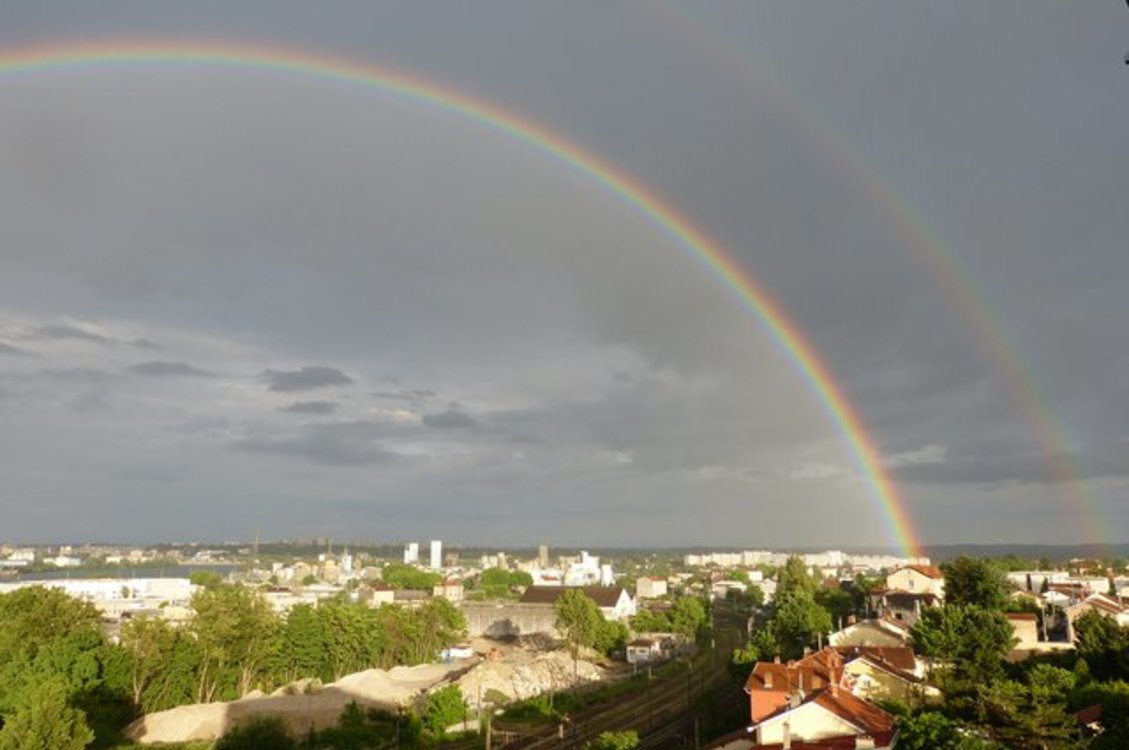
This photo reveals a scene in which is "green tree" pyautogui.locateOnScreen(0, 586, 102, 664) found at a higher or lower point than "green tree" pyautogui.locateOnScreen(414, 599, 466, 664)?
higher

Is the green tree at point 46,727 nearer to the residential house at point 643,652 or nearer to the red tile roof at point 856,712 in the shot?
the red tile roof at point 856,712

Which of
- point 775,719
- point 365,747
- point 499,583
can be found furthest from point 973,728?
point 499,583

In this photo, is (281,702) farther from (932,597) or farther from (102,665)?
(932,597)

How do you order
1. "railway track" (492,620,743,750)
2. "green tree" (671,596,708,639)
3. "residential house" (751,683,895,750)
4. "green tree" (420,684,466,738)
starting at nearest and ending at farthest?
1. "residential house" (751,683,895,750)
2. "railway track" (492,620,743,750)
3. "green tree" (420,684,466,738)
4. "green tree" (671,596,708,639)

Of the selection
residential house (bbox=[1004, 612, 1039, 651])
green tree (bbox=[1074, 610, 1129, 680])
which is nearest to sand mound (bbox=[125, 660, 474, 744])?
green tree (bbox=[1074, 610, 1129, 680])

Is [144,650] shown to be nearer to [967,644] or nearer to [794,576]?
[967,644]

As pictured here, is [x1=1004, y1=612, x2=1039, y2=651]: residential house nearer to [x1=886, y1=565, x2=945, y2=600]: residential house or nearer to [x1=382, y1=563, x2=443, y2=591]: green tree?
[x1=886, y1=565, x2=945, y2=600]: residential house

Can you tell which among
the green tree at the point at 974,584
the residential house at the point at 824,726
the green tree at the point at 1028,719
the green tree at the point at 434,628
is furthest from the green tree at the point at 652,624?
the green tree at the point at 1028,719

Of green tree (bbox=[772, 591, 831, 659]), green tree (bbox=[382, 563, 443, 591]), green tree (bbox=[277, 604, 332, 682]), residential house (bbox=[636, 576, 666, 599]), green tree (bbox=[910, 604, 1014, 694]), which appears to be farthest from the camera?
green tree (bbox=[382, 563, 443, 591])
